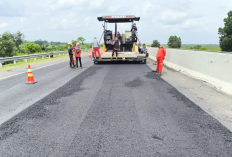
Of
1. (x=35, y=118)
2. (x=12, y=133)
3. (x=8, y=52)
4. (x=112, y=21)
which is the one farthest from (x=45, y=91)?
(x=8, y=52)

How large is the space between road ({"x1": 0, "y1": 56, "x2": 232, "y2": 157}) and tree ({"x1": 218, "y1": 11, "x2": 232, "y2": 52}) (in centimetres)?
5848

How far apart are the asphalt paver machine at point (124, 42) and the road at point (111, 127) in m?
10.0

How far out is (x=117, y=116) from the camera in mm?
4633

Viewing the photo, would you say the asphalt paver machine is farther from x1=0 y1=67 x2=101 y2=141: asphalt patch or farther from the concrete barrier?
x1=0 y1=67 x2=101 y2=141: asphalt patch

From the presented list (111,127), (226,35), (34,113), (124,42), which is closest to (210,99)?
(111,127)

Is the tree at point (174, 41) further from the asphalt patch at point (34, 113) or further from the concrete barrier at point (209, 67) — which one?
the asphalt patch at point (34, 113)

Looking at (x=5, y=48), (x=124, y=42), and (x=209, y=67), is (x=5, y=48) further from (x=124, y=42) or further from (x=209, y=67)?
(x=209, y=67)

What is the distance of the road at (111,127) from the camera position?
3.18m

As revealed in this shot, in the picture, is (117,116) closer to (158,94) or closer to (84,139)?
(84,139)

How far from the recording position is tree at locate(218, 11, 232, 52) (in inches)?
2227

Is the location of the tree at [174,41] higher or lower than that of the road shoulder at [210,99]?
higher

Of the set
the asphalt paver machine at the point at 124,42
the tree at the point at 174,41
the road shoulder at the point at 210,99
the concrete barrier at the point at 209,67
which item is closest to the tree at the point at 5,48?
the asphalt paver machine at the point at 124,42

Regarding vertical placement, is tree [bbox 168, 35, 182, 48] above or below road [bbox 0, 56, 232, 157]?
above

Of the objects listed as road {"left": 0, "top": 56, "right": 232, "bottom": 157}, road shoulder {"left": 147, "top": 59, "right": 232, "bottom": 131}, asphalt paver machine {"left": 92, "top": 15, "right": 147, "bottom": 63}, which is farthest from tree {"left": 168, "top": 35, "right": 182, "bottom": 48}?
road {"left": 0, "top": 56, "right": 232, "bottom": 157}
